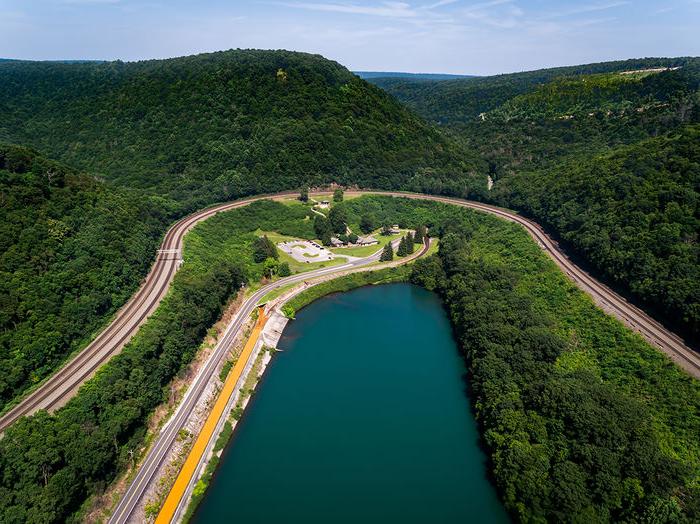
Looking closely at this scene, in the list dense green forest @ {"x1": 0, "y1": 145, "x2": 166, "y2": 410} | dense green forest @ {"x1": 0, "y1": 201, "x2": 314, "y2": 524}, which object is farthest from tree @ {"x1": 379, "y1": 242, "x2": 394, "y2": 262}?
dense green forest @ {"x1": 0, "y1": 145, "x2": 166, "y2": 410}

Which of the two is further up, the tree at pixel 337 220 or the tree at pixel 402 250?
the tree at pixel 337 220

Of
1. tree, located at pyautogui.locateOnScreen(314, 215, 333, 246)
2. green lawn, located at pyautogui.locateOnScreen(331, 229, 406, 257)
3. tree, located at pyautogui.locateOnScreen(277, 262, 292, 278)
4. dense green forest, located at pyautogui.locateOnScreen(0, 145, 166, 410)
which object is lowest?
green lawn, located at pyautogui.locateOnScreen(331, 229, 406, 257)

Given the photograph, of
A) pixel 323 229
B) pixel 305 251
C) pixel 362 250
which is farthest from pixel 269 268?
→ pixel 362 250

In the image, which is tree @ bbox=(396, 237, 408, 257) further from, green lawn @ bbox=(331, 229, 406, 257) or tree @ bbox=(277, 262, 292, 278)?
tree @ bbox=(277, 262, 292, 278)

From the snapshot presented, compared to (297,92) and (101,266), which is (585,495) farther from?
(297,92)

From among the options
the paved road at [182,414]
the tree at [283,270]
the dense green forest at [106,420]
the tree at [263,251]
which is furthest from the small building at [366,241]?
the dense green forest at [106,420]

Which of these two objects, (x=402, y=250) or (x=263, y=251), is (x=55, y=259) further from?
(x=402, y=250)

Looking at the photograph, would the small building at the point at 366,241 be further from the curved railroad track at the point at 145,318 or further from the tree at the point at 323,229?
the curved railroad track at the point at 145,318

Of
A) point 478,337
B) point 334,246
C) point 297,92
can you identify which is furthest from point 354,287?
point 297,92
